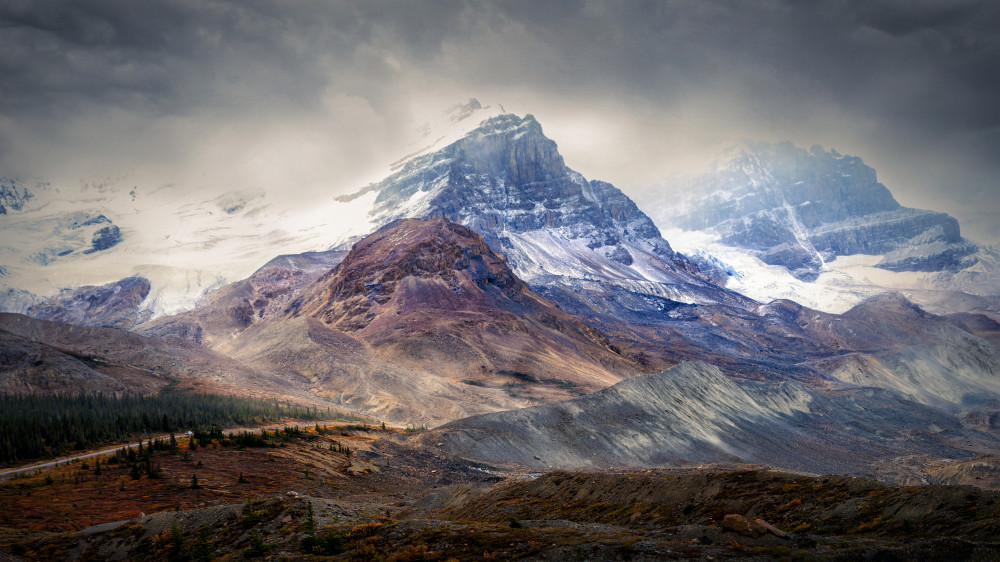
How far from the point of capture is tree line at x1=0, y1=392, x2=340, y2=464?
53.4 metres

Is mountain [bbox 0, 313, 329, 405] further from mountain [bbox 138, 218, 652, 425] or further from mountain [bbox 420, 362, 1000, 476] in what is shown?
mountain [bbox 420, 362, 1000, 476]

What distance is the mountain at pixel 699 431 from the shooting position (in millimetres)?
75688

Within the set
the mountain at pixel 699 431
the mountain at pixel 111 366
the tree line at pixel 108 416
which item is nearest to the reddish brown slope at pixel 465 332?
the mountain at pixel 699 431

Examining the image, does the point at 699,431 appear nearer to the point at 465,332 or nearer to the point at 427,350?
the point at 427,350

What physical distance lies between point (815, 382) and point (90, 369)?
199m

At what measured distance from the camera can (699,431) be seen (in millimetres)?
92562

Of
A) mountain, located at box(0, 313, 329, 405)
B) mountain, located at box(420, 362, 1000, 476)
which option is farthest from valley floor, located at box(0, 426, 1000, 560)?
mountain, located at box(0, 313, 329, 405)

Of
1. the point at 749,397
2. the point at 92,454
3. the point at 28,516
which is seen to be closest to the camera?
the point at 28,516

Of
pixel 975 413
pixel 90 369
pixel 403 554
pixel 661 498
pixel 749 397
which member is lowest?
pixel 975 413

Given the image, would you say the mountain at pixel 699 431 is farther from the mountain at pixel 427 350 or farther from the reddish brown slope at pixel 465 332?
the reddish brown slope at pixel 465 332

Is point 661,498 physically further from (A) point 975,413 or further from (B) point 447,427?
Answer: (A) point 975,413

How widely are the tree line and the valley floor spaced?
515 inches

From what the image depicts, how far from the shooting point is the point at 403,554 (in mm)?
18234

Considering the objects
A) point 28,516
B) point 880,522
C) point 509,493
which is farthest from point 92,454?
point 880,522
